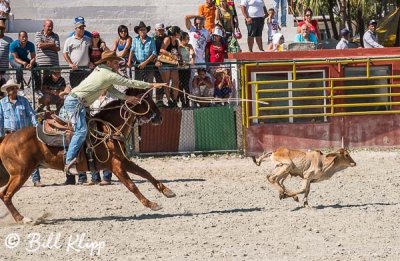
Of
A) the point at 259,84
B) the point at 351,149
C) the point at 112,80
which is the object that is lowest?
the point at 351,149

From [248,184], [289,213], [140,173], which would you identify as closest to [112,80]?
[140,173]

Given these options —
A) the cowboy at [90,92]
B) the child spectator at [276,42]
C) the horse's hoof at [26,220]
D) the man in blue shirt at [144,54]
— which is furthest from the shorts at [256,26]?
the horse's hoof at [26,220]

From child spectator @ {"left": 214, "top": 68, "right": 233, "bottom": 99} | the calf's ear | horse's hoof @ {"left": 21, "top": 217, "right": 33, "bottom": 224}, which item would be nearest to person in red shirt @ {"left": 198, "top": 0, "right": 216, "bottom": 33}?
child spectator @ {"left": 214, "top": 68, "right": 233, "bottom": 99}

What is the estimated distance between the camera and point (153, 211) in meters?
15.1

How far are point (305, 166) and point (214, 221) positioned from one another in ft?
5.63

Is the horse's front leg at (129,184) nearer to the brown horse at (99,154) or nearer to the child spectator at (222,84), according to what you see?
the brown horse at (99,154)

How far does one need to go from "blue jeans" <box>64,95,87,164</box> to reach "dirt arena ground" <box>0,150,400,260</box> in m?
0.89

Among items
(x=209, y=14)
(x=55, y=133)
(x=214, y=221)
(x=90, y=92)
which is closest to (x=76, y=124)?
(x=55, y=133)

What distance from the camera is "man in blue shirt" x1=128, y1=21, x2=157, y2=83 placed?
21.5 m

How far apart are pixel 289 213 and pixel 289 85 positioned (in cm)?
785

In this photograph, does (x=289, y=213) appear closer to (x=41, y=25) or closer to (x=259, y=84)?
(x=259, y=84)

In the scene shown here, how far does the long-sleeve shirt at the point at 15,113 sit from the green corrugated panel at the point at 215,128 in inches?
207

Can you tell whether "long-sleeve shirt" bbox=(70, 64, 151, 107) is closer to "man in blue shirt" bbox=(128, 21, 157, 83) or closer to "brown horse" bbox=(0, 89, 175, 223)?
"brown horse" bbox=(0, 89, 175, 223)

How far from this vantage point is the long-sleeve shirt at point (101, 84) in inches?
579
